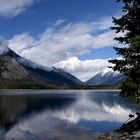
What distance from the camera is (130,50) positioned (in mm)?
29391

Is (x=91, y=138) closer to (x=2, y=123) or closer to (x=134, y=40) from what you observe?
(x=134, y=40)

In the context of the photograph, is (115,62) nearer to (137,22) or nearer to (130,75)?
(130,75)

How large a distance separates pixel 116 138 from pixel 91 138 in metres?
16.6

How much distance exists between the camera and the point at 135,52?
2945 cm

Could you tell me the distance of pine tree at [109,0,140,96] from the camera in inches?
1121

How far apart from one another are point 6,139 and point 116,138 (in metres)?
Result: 22.3

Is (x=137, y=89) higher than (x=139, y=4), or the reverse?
(x=139, y=4)

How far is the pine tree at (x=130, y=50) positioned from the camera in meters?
28.5

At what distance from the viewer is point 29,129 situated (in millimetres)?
58625

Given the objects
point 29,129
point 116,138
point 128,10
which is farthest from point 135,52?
point 29,129

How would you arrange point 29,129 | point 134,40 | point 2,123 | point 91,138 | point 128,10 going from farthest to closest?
point 2,123 < point 29,129 < point 91,138 < point 128,10 < point 134,40

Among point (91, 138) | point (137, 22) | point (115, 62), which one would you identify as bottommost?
point (91, 138)

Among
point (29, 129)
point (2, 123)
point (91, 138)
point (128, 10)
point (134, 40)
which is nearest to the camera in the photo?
point (134, 40)

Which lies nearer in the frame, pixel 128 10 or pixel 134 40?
pixel 134 40
